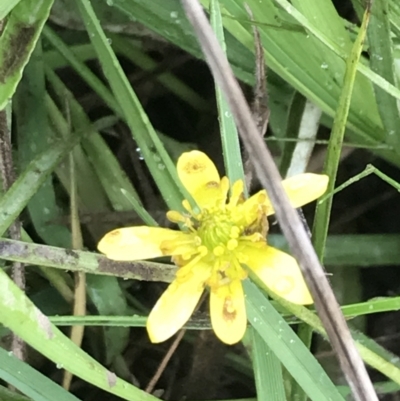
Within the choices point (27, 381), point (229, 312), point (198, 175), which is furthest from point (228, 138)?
point (27, 381)

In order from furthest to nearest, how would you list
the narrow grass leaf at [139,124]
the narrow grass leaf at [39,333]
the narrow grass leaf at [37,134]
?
the narrow grass leaf at [37,134] < the narrow grass leaf at [139,124] < the narrow grass leaf at [39,333]

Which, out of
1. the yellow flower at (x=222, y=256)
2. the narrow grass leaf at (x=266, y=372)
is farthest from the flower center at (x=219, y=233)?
the narrow grass leaf at (x=266, y=372)

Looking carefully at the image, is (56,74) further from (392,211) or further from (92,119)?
(392,211)

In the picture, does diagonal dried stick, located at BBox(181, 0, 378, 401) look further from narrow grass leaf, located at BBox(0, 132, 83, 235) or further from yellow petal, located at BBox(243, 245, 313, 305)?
narrow grass leaf, located at BBox(0, 132, 83, 235)

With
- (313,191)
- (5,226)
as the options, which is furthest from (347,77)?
(5,226)

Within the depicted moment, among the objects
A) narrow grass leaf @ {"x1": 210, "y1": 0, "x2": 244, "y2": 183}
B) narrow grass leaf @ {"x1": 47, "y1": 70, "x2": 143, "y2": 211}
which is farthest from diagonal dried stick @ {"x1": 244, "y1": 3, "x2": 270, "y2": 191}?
narrow grass leaf @ {"x1": 47, "y1": 70, "x2": 143, "y2": 211}

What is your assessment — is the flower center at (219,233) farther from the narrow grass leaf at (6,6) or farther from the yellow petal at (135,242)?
the narrow grass leaf at (6,6)

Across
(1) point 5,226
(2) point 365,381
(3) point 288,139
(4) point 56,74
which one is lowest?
(2) point 365,381
